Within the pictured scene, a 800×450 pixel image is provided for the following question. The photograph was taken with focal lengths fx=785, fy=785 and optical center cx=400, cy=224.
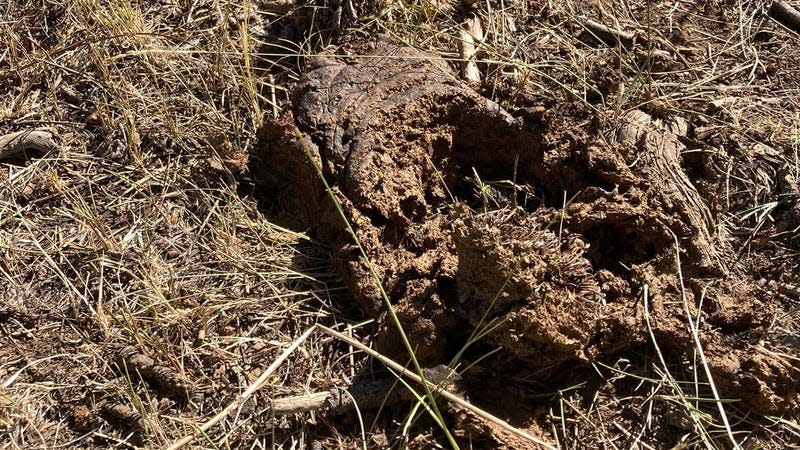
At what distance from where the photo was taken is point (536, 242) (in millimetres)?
2172

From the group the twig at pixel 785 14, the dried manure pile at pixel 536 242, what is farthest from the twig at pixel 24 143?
the twig at pixel 785 14

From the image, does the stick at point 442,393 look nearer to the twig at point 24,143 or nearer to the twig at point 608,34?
the twig at point 24,143

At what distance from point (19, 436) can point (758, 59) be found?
2.88 meters

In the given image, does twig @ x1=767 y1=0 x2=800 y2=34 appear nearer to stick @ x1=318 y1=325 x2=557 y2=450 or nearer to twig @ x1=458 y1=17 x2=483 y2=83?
twig @ x1=458 y1=17 x2=483 y2=83

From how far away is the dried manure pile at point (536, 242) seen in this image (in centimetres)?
219

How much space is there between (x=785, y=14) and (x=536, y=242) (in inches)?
68.3

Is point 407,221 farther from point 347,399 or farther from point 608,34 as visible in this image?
point 608,34

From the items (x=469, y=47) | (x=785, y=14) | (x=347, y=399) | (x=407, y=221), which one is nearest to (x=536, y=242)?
(x=407, y=221)

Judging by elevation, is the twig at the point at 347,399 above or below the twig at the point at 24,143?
below

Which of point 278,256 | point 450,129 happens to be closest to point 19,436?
point 278,256

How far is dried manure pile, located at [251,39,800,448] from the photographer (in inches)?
86.4

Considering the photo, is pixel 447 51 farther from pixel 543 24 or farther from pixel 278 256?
pixel 278 256

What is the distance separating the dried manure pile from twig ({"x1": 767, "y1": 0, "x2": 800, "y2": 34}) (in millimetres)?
764

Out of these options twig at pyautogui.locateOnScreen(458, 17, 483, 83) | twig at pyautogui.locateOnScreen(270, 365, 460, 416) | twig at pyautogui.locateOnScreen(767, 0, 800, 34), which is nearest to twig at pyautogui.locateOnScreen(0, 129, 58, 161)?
twig at pyautogui.locateOnScreen(270, 365, 460, 416)
